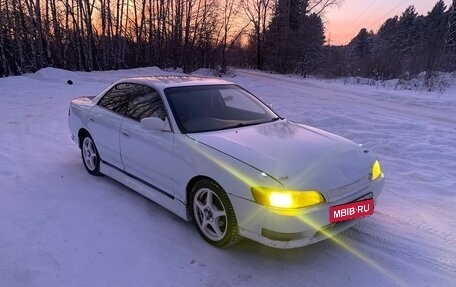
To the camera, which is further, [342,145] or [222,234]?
[342,145]

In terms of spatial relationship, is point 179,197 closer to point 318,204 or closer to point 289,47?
point 318,204

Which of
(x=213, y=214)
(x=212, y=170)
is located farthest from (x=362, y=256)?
(x=212, y=170)

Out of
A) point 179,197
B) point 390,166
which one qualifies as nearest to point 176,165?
point 179,197

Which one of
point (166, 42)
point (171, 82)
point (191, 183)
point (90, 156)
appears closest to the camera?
point (191, 183)

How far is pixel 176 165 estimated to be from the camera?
3.54 metres

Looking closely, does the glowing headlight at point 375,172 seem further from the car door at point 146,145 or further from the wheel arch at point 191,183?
the car door at point 146,145

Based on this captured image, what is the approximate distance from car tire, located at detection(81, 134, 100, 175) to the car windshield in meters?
1.60

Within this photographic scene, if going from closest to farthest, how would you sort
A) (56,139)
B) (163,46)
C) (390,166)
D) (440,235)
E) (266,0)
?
(440,235)
(390,166)
(56,139)
(163,46)
(266,0)

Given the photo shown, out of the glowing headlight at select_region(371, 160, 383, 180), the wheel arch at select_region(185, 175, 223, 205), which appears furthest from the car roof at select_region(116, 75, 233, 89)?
the glowing headlight at select_region(371, 160, 383, 180)

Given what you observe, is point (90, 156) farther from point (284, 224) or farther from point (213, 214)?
point (284, 224)

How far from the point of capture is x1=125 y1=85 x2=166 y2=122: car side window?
403 centimetres

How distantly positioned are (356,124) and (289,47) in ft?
105

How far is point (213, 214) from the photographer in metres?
3.27

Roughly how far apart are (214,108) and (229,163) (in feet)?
4.04
